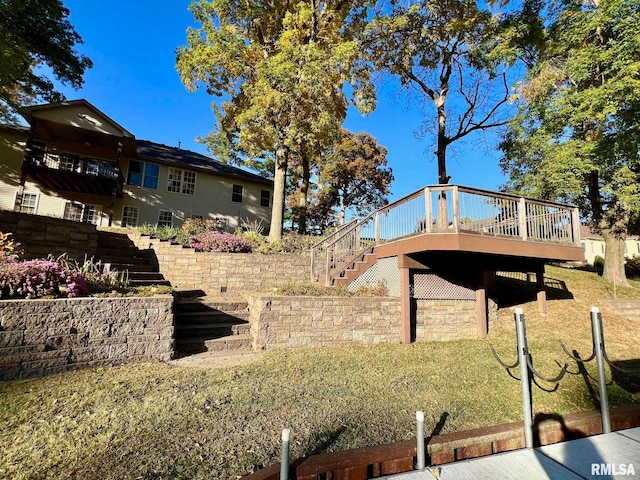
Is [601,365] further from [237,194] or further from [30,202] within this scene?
[30,202]

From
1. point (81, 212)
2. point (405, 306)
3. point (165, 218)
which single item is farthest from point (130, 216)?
point (405, 306)

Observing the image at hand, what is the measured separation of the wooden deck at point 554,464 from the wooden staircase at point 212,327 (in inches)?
147

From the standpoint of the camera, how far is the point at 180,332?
5.48 m

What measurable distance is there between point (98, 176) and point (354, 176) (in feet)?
51.4

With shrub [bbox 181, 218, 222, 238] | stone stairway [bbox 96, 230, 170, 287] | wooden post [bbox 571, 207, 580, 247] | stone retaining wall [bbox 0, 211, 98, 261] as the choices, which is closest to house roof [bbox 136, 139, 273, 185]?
shrub [bbox 181, 218, 222, 238]

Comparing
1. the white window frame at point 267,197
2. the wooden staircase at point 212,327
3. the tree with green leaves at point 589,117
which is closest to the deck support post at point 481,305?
the tree with green leaves at point 589,117

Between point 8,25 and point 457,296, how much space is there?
1755 cm

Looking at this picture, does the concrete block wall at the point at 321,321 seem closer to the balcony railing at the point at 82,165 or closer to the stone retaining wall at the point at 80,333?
the stone retaining wall at the point at 80,333

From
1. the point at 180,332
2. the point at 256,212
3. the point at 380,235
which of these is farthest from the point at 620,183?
the point at 256,212

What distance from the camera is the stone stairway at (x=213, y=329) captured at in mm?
5180

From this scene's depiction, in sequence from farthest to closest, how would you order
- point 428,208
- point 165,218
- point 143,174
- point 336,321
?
1. point 165,218
2. point 143,174
3. point 428,208
4. point 336,321

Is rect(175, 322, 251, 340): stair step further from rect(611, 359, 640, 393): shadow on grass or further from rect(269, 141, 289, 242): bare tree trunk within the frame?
rect(611, 359, 640, 393): shadow on grass

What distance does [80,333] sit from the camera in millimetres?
4281

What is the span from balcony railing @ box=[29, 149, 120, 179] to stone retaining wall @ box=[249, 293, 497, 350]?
12.6m
